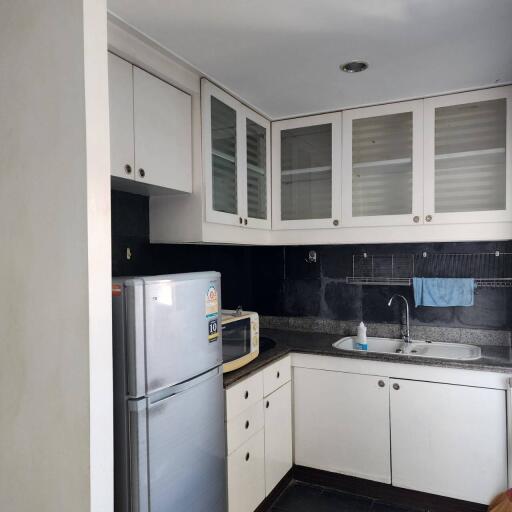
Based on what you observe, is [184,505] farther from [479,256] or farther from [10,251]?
[479,256]

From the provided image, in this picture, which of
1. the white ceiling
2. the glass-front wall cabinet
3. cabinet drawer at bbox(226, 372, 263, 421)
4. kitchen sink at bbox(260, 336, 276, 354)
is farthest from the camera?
kitchen sink at bbox(260, 336, 276, 354)

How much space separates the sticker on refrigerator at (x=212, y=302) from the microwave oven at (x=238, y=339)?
22cm

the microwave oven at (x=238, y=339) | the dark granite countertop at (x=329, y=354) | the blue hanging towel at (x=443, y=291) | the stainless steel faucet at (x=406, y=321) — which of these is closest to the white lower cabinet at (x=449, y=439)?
the dark granite countertop at (x=329, y=354)

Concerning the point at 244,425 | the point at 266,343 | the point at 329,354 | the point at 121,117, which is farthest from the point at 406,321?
the point at 121,117

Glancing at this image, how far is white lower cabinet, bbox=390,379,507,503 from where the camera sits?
2246mm

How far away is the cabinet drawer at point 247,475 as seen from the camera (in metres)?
2.07

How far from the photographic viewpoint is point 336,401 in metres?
2.60

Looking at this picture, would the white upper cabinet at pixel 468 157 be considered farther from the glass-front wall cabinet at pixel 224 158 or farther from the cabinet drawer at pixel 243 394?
the cabinet drawer at pixel 243 394

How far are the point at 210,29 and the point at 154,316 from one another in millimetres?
1115

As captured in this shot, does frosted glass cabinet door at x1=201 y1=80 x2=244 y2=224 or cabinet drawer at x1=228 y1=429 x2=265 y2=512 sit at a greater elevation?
frosted glass cabinet door at x1=201 y1=80 x2=244 y2=224

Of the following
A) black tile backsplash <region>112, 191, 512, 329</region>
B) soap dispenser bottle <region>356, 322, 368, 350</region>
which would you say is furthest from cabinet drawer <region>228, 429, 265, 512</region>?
black tile backsplash <region>112, 191, 512, 329</region>

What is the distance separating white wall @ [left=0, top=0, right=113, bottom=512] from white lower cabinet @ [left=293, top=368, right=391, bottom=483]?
1.55 meters

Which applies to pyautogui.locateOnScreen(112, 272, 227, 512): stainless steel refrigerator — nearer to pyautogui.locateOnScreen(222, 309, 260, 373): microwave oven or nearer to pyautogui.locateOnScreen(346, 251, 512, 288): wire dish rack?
pyautogui.locateOnScreen(222, 309, 260, 373): microwave oven

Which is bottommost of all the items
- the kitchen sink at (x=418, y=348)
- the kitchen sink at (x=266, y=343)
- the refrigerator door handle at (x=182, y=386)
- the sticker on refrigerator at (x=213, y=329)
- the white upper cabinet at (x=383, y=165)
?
the kitchen sink at (x=418, y=348)
